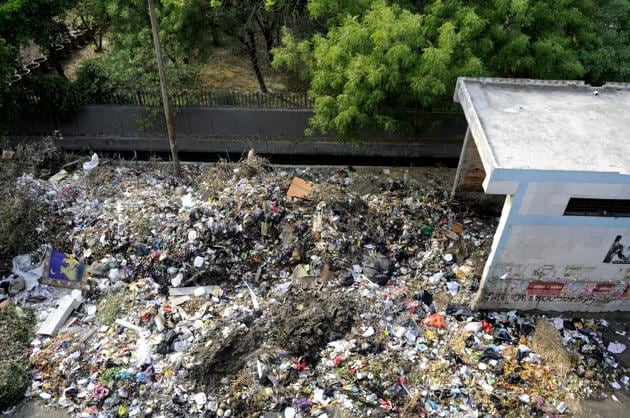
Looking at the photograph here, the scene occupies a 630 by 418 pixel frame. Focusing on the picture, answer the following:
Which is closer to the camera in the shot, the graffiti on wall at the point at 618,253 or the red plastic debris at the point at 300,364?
the red plastic debris at the point at 300,364

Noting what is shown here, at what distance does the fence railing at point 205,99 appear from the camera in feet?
44.2

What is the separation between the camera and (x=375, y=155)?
14.2 m

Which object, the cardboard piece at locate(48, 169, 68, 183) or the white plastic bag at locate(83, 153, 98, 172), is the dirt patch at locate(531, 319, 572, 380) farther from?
the cardboard piece at locate(48, 169, 68, 183)

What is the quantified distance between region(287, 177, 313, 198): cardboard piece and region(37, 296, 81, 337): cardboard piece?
4760mm

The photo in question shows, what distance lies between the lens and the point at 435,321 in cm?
884

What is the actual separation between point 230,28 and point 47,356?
1003cm

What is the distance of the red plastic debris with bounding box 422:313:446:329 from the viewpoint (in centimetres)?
879

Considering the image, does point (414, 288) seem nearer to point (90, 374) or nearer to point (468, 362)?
point (468, 362)

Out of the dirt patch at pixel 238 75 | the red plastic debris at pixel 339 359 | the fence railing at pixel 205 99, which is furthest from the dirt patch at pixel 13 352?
the dirt patch at pixel 238 75

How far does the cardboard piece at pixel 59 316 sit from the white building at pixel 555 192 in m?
7.57

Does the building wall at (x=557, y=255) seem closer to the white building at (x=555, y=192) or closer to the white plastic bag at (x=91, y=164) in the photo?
the white building at (x=555, y=192)

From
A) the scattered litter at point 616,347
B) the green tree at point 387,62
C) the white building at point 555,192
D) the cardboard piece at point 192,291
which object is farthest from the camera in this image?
the green tree at point 387,62

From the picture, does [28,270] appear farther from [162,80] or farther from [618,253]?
[618,253]

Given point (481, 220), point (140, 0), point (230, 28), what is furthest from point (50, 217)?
point (481, 220)
